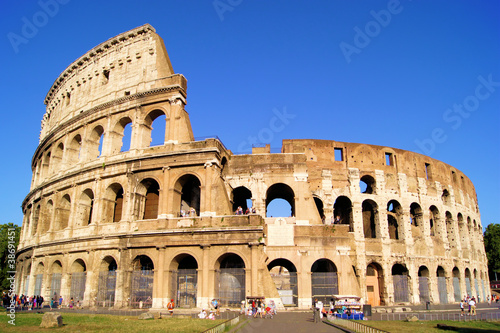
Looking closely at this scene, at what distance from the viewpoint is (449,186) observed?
107 feet

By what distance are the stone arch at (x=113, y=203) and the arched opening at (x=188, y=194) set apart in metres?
3.81

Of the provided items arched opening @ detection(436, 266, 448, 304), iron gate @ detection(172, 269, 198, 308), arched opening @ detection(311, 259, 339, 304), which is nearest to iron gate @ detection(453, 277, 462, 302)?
arched opening @ detection(436, 266, 448, 304)

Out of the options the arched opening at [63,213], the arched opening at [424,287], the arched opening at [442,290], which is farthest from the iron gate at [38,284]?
the arched opening at [442,290]

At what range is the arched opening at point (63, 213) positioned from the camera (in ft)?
88.3

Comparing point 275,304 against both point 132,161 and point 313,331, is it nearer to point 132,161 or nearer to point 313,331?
point 313,331

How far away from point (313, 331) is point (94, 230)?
1576 cm

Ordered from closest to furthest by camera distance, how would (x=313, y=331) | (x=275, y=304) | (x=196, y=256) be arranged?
(x=313, y=331)
(x=275, y=304)
(x=196, y=256)

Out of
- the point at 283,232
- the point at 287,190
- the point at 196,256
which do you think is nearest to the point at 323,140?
the point at 287,190

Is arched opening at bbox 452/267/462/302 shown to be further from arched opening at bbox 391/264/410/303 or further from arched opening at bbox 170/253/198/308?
arched opening at bbox 170/253/198/308

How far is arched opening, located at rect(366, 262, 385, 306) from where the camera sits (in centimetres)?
2597

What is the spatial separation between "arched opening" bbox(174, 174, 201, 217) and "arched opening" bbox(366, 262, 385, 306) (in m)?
12.7

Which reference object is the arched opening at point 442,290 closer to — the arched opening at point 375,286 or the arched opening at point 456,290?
the arched opening at point 456,290

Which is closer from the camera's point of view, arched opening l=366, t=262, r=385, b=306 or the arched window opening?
arched opening l=366, t=262, r=385, b=306

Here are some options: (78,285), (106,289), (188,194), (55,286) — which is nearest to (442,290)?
(188,194)
